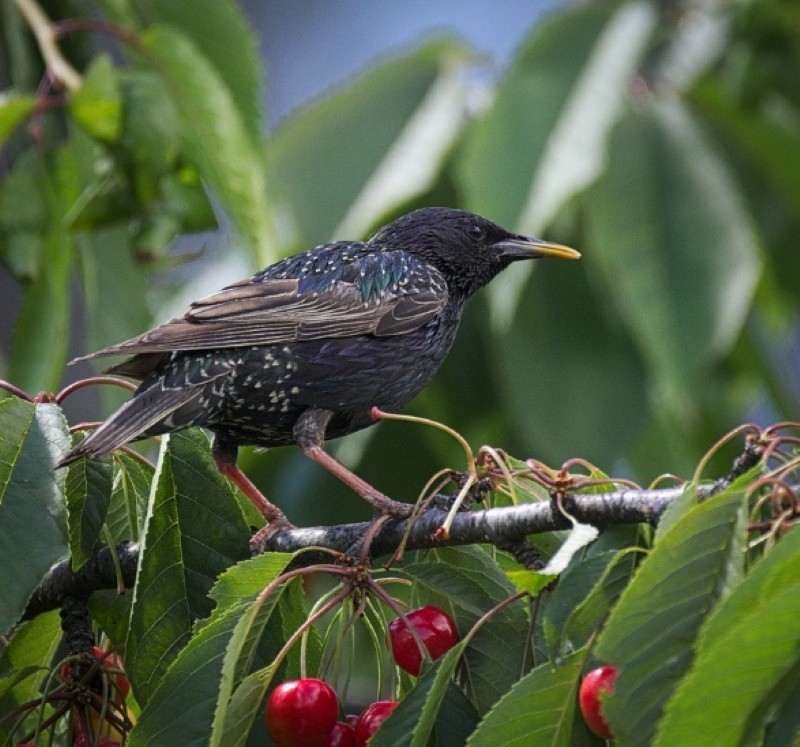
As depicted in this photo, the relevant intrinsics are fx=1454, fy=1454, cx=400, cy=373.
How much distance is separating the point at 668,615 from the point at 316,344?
2.25m

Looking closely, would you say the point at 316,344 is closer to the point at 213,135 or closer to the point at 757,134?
the point at 213,135

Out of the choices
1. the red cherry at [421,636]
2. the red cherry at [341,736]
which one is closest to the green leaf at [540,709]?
the red cherry at [421,636]

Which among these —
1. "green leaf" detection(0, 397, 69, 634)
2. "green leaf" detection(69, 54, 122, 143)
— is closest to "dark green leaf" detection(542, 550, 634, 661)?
"green leaf" detection(0, 397, 69, 634)

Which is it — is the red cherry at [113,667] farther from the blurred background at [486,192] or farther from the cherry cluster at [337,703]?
the blurred background at [486,192]

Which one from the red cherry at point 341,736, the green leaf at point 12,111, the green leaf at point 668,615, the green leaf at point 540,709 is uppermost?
the green leaf at point 12,111

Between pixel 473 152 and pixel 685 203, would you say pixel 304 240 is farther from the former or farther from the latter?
pixel 685 203

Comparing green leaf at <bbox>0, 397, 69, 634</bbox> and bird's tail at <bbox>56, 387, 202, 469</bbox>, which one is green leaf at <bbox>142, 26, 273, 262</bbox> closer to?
bird's tail at <bbox>56, 387, 202, 469</bbox>

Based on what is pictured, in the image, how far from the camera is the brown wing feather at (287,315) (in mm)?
3914

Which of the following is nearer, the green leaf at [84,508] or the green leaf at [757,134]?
the green leaf at [84,508]

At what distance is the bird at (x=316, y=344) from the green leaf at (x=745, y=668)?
5.70 feet

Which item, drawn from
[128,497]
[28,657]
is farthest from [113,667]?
[128,497]

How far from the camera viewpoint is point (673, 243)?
5.04m

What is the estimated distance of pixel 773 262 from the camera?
20.1 ft

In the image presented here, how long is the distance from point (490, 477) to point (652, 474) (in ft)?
10.6
